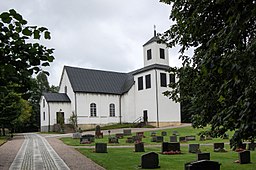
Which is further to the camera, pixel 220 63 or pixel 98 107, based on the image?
pixel 98 107

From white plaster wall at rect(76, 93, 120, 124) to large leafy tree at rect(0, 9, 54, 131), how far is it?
4605 centimetres

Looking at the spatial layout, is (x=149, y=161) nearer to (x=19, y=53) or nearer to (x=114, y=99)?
(x=19, y=53)

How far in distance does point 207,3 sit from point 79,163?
11.0 m

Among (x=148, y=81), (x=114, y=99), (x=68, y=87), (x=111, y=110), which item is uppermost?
(x=148, y=81)

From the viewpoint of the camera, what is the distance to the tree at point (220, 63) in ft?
16.4

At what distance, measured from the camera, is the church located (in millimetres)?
50438

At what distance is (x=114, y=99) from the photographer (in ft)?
181

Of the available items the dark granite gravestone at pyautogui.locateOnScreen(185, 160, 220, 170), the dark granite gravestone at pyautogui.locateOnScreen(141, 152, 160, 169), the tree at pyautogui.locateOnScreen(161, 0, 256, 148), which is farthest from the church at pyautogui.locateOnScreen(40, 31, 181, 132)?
the dark granite gravestone at pyautogui.locateOnScreen(185, 160, 220, 170)

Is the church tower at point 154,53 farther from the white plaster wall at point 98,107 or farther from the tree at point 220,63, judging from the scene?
the tree at point 220,63

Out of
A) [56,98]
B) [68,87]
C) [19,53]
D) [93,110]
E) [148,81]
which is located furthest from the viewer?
[68,87]

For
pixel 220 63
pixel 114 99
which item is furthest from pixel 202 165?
pixel 114 99

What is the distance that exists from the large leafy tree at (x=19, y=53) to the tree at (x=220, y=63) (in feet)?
8.09

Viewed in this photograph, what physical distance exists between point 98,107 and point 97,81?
488 cm

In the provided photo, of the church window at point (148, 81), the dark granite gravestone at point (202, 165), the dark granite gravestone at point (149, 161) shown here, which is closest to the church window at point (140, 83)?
the church window at point (148, 81)
